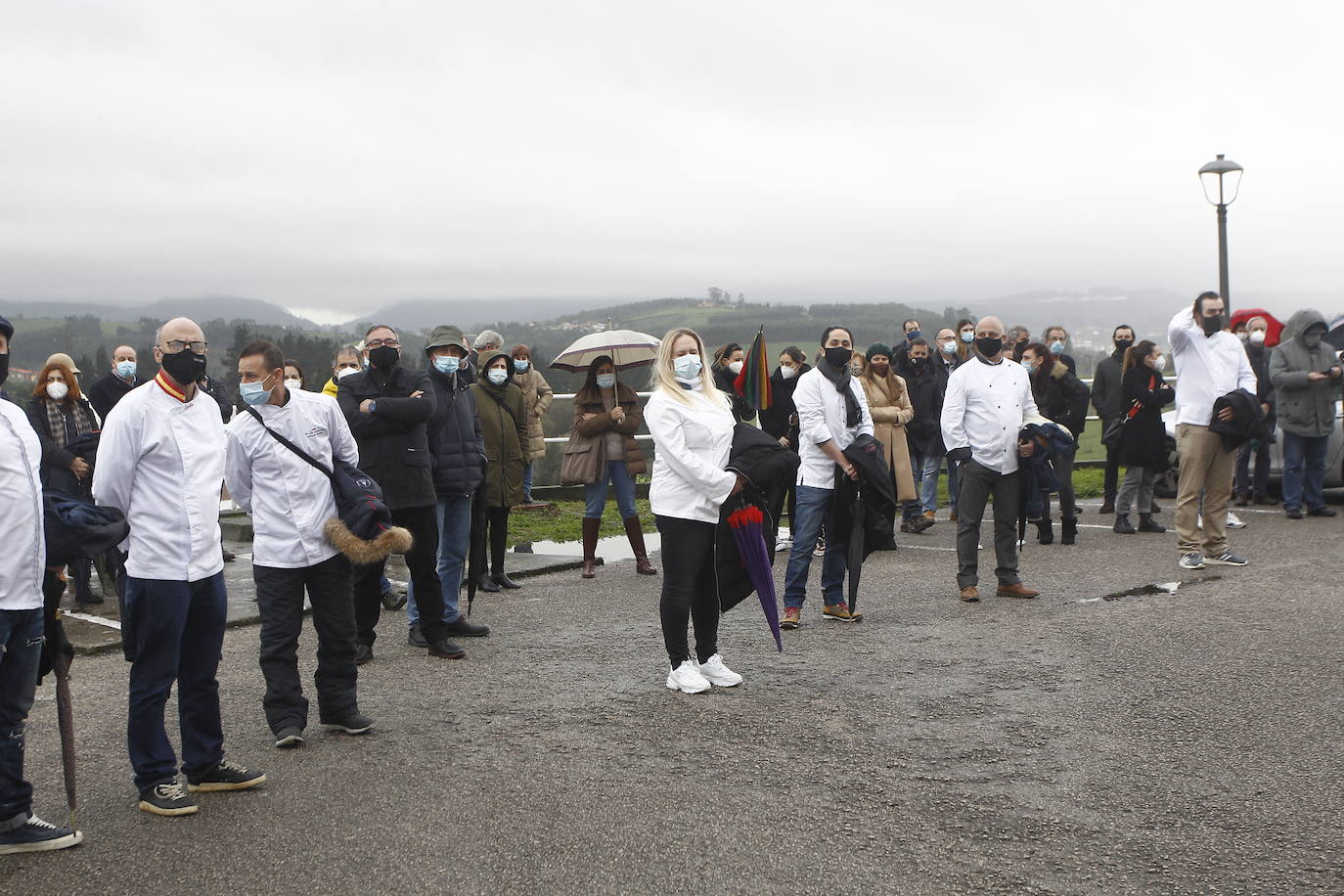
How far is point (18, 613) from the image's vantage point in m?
4.52

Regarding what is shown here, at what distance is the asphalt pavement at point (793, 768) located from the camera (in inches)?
163

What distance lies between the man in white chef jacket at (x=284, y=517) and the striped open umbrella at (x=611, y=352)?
5.00 meters

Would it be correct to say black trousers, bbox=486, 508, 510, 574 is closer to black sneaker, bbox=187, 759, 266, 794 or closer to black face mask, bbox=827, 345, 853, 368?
black face mask, bbox=827, 345, 853, 368

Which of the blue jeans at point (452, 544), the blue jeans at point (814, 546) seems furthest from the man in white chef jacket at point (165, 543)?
the blue jeans at point (814, 546)

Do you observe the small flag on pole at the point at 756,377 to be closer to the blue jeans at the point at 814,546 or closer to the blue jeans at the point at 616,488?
the blue jeans at the point at 814,546

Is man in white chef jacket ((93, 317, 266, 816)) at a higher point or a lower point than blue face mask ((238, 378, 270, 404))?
lower

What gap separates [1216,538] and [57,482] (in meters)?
8.93

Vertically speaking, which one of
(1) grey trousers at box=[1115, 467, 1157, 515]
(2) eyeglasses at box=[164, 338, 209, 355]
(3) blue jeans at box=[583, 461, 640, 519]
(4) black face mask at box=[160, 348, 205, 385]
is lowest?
(1) grey trousers at box=[1115, 467, 1157, 515]

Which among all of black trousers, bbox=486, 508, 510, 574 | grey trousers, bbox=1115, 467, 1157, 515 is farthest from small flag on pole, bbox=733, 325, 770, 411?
grey trousers, bbox=1115, 467, 1157, 515

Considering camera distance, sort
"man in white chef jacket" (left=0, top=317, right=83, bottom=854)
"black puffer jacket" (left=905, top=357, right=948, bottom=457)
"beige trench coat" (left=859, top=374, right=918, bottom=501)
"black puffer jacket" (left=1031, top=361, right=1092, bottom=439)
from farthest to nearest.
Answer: "black puffer jacket" (left=905, top=357, right=948, bottom=457), "black puffer jacket" (left=1031, top=361, right=1092, bottom=439), "beige trench coat" (left=859, top=374, right=918, bottom=501), "man in white chef jacket" (left=0, top=317, right=83, bottom=854)

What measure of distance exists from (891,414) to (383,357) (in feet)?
20.5

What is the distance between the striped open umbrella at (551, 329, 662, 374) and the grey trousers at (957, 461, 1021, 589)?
3.13m

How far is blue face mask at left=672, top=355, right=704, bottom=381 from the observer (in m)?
6.72

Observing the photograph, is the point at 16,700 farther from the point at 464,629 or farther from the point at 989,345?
the point at 989,345
